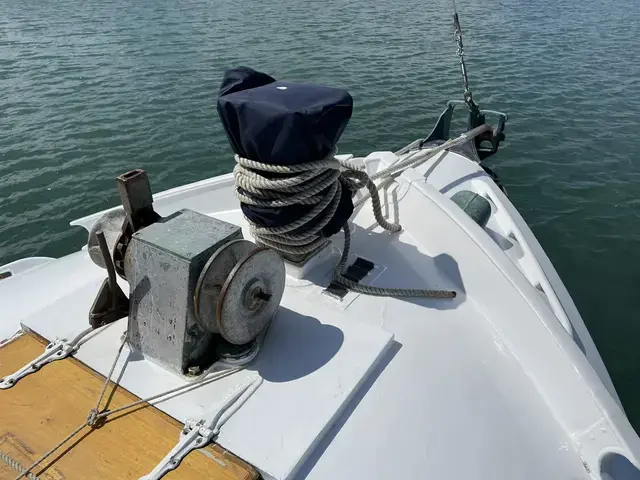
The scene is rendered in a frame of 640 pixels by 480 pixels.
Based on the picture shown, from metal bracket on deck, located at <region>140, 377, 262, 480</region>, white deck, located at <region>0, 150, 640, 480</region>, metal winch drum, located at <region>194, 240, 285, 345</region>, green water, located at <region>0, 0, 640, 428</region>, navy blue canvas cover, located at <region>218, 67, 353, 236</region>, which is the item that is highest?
navy blue canvas cover, located at <region>218, 67, 353, 236</region>

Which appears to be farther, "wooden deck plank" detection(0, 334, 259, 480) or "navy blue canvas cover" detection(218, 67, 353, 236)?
"navy blue canvas cover" detection(218, 67, 353, 236)

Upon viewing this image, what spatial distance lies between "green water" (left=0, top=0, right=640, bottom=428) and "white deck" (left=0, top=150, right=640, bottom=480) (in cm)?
195

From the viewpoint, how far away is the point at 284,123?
2303mm

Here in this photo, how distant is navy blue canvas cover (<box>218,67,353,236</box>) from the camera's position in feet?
7.61

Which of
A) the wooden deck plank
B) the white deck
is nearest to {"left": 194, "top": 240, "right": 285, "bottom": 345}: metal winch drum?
the white deck

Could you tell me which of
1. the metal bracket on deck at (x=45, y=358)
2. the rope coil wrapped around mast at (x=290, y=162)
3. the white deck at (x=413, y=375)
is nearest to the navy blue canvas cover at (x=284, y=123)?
the rope coil wrapped around mast at (x=290, y=162)

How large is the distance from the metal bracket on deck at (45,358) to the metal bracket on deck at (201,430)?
70 cm

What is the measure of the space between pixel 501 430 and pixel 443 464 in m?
0.38

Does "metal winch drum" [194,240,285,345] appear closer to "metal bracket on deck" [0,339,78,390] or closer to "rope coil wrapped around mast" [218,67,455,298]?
"rope coil wrapped around mast" [218,67,455,298]

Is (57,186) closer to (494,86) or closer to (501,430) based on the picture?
(501,430)

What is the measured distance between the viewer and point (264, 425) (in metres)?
1.92

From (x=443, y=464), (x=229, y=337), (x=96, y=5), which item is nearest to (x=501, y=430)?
(x=443, y=464)

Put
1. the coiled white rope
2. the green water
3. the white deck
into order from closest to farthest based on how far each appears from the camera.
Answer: the white deck
the coiled white rope
the green water

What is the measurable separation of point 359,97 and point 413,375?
8.53 m
